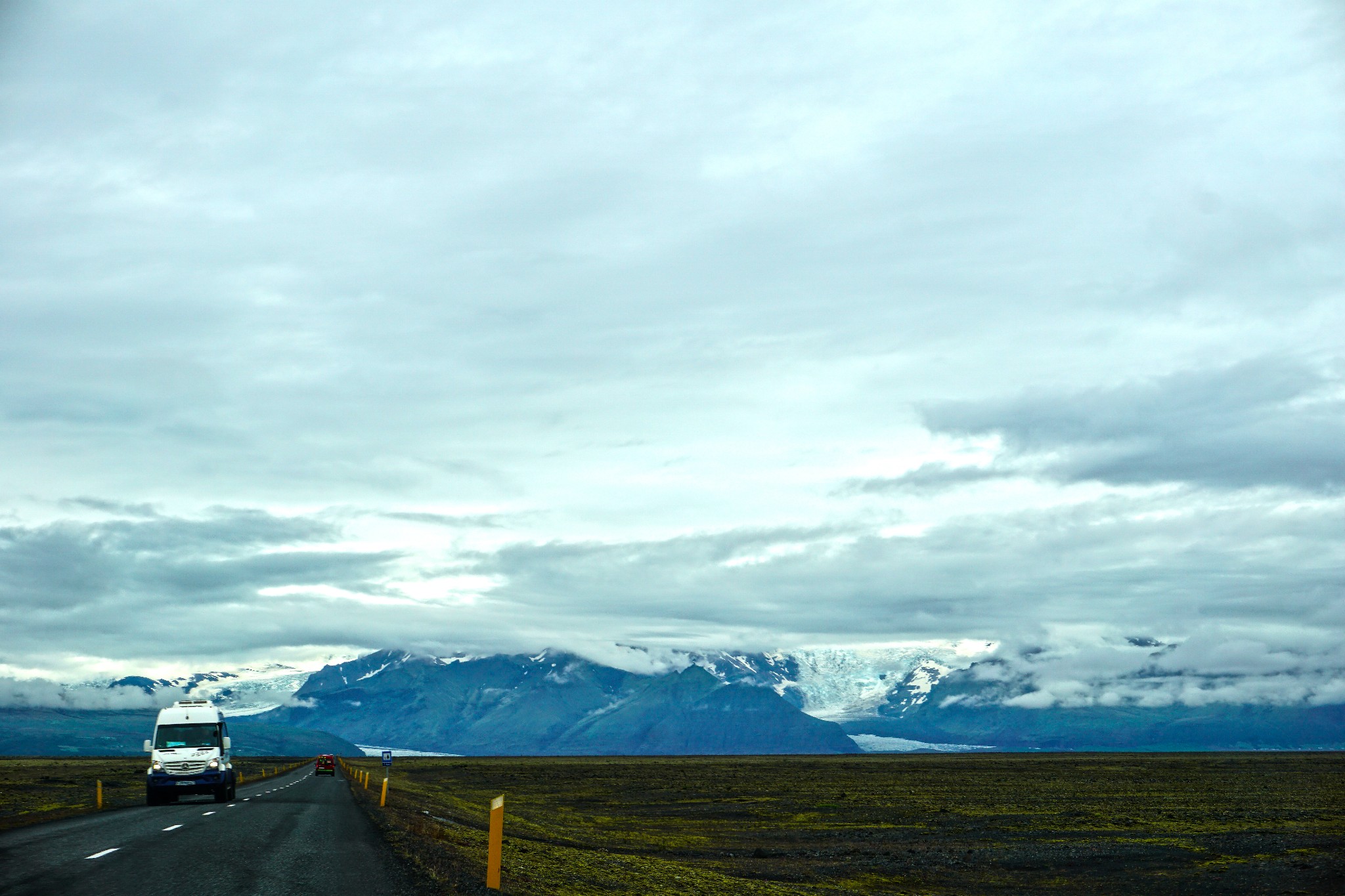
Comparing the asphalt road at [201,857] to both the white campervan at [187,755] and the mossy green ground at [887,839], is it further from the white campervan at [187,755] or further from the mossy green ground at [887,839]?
the white campervan at [187,755]

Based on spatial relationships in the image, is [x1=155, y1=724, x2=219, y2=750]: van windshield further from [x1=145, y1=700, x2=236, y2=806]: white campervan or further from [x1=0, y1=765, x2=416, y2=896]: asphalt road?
[x1=0, y1=765, x2=416, y2=896]: asphalt road

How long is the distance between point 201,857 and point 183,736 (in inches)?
954

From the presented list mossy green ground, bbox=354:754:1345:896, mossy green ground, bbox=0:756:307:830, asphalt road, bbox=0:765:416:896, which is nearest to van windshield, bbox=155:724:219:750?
mossy green ground, bbox=0:756:307:830

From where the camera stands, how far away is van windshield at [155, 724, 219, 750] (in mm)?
45000

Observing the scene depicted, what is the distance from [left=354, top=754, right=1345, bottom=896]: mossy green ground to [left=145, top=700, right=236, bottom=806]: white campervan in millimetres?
7672

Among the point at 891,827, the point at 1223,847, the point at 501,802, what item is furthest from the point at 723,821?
the point at 501,802

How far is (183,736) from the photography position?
45.3 metres

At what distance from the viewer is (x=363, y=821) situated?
37375mm

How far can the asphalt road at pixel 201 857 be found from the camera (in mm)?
19422

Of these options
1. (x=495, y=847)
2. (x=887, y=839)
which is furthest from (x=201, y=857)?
(x=887, y=839)

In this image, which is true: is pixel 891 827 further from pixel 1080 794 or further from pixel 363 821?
pixel 1080 794

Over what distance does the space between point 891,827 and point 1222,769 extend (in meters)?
123

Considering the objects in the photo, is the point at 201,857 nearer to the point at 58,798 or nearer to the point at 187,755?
the point at 187,755

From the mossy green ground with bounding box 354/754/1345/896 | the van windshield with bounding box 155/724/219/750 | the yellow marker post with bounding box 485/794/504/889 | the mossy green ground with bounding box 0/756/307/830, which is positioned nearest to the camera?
the yellow marker post with bounding box 485/794/504/889
